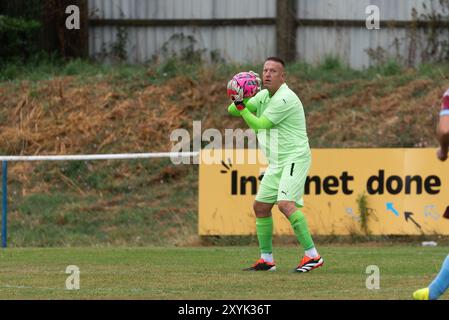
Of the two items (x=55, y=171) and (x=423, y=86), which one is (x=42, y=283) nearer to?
(x=55, y=171)

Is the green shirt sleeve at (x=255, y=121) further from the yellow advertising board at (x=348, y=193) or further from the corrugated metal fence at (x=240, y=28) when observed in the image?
the corrugated metal fence at (x=240, y=28)

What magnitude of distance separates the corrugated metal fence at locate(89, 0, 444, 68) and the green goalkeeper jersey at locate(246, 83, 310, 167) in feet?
41.0

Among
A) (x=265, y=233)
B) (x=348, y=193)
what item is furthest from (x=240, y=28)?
(x=265, y=233)

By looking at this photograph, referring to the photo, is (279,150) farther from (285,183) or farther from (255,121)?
(255,121)

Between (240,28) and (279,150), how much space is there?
43.1ft

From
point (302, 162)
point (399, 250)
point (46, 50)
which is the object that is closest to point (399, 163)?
point (399, 250)

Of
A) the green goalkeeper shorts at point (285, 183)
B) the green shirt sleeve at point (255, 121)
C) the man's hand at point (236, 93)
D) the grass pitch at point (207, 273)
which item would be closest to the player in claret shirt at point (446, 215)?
the grass pitch at point (207, 273)

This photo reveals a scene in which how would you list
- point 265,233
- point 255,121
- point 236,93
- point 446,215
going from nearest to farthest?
1. point 446,215
2. point 255,121
3. point 236,93
4. point 265,233

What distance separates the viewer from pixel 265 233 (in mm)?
13789

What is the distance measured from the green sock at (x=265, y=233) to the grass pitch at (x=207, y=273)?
38 centimetres

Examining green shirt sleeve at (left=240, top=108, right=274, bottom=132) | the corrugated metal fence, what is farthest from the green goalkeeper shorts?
the corrugated metal fence

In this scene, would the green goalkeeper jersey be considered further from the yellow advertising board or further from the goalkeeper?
the yellow advertising board

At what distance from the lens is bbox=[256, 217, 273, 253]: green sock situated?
1380 centimetres

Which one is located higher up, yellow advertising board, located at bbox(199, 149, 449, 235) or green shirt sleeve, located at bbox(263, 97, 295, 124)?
green shirt sleeve, located at bbox(263, 97, 295, 124)
